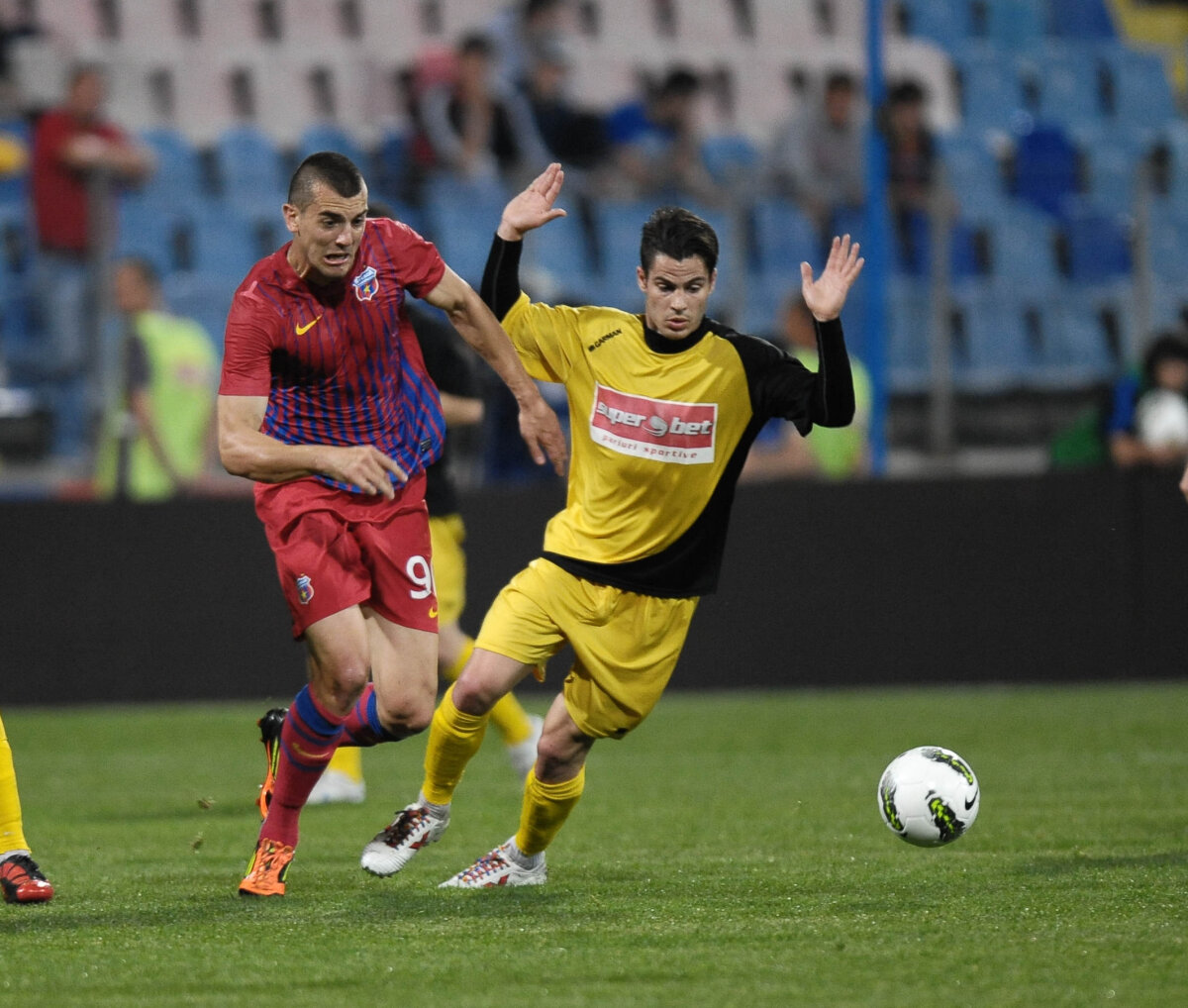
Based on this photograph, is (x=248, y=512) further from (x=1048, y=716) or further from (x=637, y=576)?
(x=637, y=576)

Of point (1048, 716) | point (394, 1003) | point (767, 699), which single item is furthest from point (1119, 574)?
point (394, 1003)

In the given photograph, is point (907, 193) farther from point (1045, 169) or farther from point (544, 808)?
point (544, 808)

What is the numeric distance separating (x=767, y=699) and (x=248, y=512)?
3.45 m

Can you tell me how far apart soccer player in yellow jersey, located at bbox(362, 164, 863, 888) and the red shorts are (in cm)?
28

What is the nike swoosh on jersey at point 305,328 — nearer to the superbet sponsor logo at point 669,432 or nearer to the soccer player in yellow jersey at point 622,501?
the soccer player in yellow jersey at point 622,501

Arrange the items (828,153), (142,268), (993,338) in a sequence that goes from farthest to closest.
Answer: (828,153) < (993,338) < (142,268)

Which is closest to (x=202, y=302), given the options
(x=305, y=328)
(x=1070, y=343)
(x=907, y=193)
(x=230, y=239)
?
(x=230, y=239)

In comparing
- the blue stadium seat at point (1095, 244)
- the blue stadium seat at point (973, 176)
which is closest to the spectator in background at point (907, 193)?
the blue stadium seat at point (1095, 244)

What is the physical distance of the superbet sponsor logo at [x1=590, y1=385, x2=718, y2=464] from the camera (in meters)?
5.75

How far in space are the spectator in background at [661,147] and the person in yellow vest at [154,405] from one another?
3.36 meters

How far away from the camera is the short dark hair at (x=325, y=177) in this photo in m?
5.34

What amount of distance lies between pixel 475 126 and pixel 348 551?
8.51 m

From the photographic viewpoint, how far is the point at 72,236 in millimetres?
11789

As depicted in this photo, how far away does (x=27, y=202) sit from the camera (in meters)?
12.2
